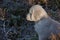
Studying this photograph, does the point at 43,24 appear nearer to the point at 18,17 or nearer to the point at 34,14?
the point at 34,14

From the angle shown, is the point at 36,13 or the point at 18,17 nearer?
the point at 36,13

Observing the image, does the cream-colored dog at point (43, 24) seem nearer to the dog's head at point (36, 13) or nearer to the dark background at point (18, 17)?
the dog's head at point (36, 13)

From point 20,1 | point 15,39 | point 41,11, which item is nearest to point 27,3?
point 20,1

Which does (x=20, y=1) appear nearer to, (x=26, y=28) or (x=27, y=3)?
(x=27, y=3)

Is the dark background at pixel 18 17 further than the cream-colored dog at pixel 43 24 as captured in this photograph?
Yes

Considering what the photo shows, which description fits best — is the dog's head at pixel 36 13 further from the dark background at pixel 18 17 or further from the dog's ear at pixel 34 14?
the dark background at pixel 18 17

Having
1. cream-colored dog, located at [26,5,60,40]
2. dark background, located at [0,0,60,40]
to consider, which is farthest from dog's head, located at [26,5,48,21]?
dark background, located at [0,0,60,40]

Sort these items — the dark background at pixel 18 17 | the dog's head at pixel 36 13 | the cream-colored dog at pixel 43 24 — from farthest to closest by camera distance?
→ the dark background at pixel 18 17
the dog's head at pixel 36 13
the cream-colored dog at pixel 43 24

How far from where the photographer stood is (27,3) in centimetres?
816

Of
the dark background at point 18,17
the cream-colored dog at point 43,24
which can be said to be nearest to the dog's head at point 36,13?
the cream-colored dog at point 43,24

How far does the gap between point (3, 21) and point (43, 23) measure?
7.37ft

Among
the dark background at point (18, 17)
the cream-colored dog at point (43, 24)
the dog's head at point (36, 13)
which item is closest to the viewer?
the cream-colored dog at point (43, 24)

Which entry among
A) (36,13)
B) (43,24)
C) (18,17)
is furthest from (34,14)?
(18,17)

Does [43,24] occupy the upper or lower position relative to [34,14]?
lower
